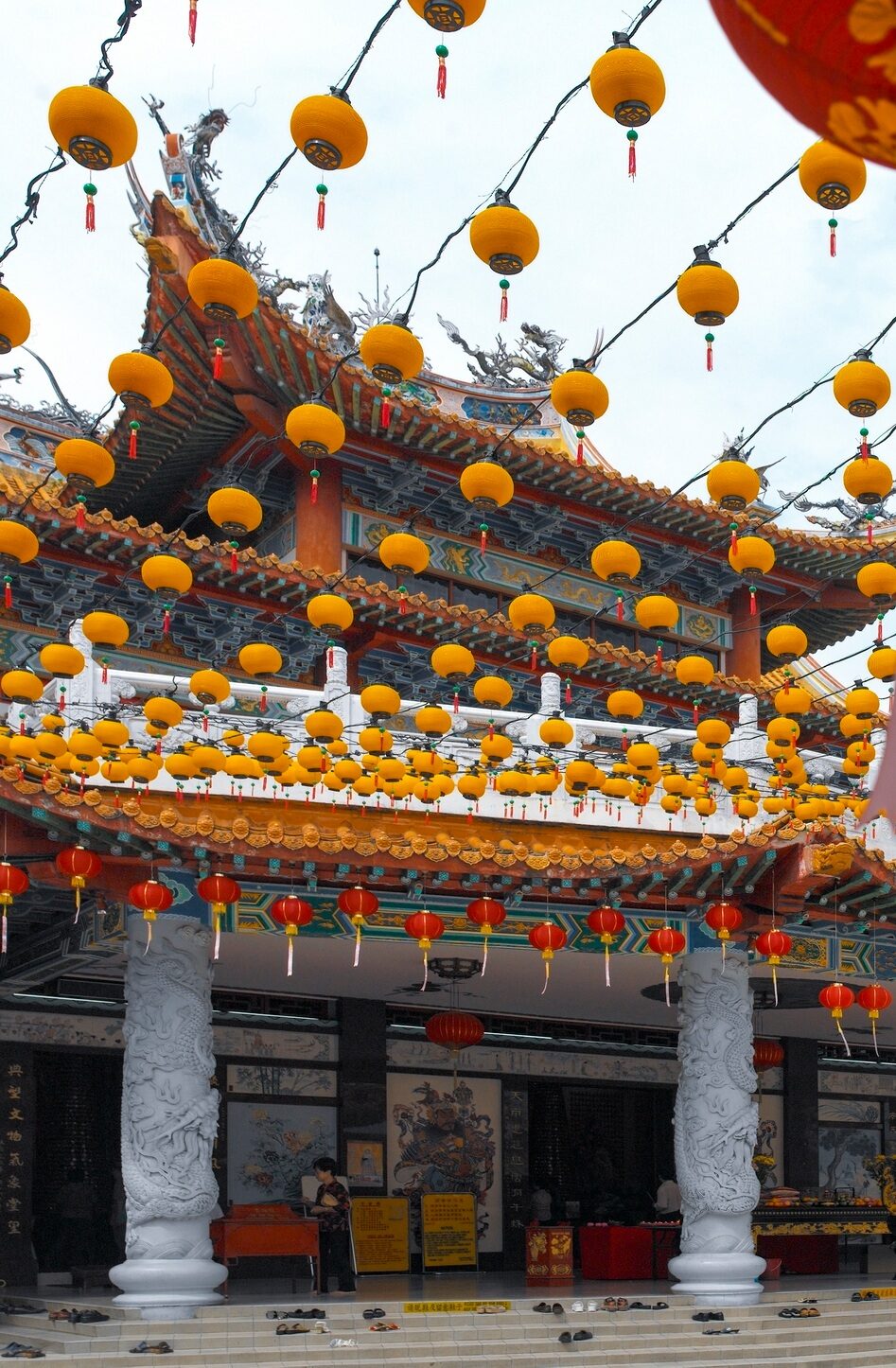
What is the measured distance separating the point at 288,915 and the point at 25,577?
236 inches

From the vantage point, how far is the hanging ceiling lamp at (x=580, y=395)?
7.26m

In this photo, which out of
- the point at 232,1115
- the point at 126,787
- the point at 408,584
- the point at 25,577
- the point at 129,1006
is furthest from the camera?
the point at 408,584

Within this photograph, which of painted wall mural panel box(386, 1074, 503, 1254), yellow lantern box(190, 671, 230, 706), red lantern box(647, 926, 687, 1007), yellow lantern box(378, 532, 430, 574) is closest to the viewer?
yellow lantern box(378, 532, 430, 574)

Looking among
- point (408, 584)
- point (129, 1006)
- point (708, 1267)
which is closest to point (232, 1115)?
point (129, 1006)

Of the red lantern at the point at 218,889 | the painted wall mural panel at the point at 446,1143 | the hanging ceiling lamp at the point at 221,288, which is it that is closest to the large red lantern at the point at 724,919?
the red lantern at the point at 218,889

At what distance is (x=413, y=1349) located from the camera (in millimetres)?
9773

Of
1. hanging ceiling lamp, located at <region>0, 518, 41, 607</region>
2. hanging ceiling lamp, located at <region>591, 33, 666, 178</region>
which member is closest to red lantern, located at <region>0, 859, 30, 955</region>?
hanging ceiling lamp, located at <region>0, 518, 41, 607</region>

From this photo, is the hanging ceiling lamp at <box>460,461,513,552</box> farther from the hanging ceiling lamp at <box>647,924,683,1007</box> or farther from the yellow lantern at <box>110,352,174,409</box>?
the hanging ceiling lamp at <box>647,924,683,1007</box>

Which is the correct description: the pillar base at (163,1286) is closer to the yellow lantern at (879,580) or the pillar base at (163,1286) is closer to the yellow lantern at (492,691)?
the yellow lantern at (492,691)

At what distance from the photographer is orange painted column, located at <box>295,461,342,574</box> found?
1706 centimetres

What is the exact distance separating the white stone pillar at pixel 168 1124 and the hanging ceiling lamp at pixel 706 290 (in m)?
5.86

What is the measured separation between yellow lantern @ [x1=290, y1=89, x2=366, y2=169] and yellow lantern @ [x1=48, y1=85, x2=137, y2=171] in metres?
0.60

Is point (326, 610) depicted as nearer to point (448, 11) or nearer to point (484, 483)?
point (484, 483)

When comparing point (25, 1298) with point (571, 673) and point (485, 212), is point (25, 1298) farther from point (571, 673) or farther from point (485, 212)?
point (571, 673)
